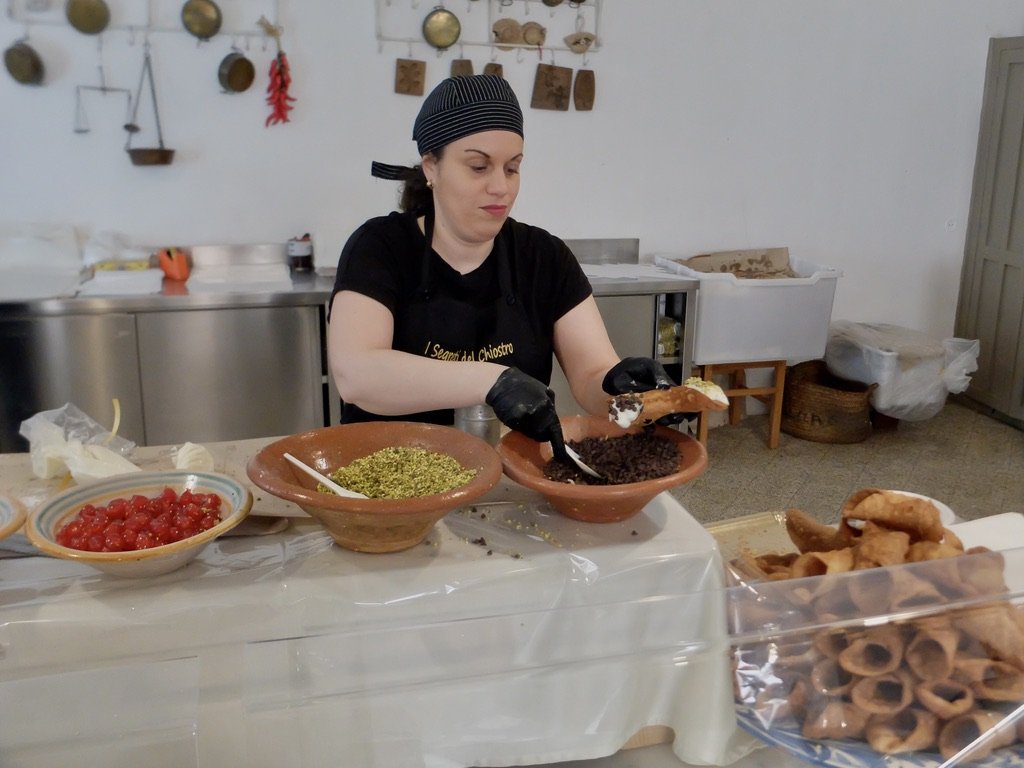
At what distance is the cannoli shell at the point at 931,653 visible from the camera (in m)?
0.96

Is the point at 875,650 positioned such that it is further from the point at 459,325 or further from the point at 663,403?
the point at 459,325

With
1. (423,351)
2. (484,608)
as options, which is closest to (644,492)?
(484,608)

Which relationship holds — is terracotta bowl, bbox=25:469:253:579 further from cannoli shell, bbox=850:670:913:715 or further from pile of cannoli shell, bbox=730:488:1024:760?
cannoli shell, bbox=850:670:913:715

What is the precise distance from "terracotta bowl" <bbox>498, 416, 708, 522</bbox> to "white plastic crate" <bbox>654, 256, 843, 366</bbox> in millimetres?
2297

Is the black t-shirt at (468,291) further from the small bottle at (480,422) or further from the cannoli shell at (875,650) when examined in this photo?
the cannoli shell at (875,650)

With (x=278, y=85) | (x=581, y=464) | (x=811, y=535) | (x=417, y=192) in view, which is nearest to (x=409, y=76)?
(x=278, y=85)

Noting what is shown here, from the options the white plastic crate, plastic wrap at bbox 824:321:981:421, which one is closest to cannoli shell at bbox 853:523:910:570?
the white plastic crate

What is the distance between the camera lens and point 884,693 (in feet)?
3.16

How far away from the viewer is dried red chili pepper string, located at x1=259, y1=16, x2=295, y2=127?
134 inches

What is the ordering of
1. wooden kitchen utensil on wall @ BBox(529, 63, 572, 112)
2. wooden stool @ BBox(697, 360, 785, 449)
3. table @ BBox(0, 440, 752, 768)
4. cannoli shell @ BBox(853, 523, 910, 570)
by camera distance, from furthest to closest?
wooden stool @ BBox(697, 360, 785, 449), wooden kitchen utensil on wall @ BBox(529, 63, 572, 112), cannoli shell @ BBox(853, 523, 910, 570), table @ BBox(0, 440, 752, 768)

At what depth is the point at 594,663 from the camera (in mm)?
952

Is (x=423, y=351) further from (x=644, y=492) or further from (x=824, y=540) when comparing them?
(x=824, y=540)

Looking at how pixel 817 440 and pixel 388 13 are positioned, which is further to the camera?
pixel 817 440

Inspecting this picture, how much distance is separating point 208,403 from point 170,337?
264mm
